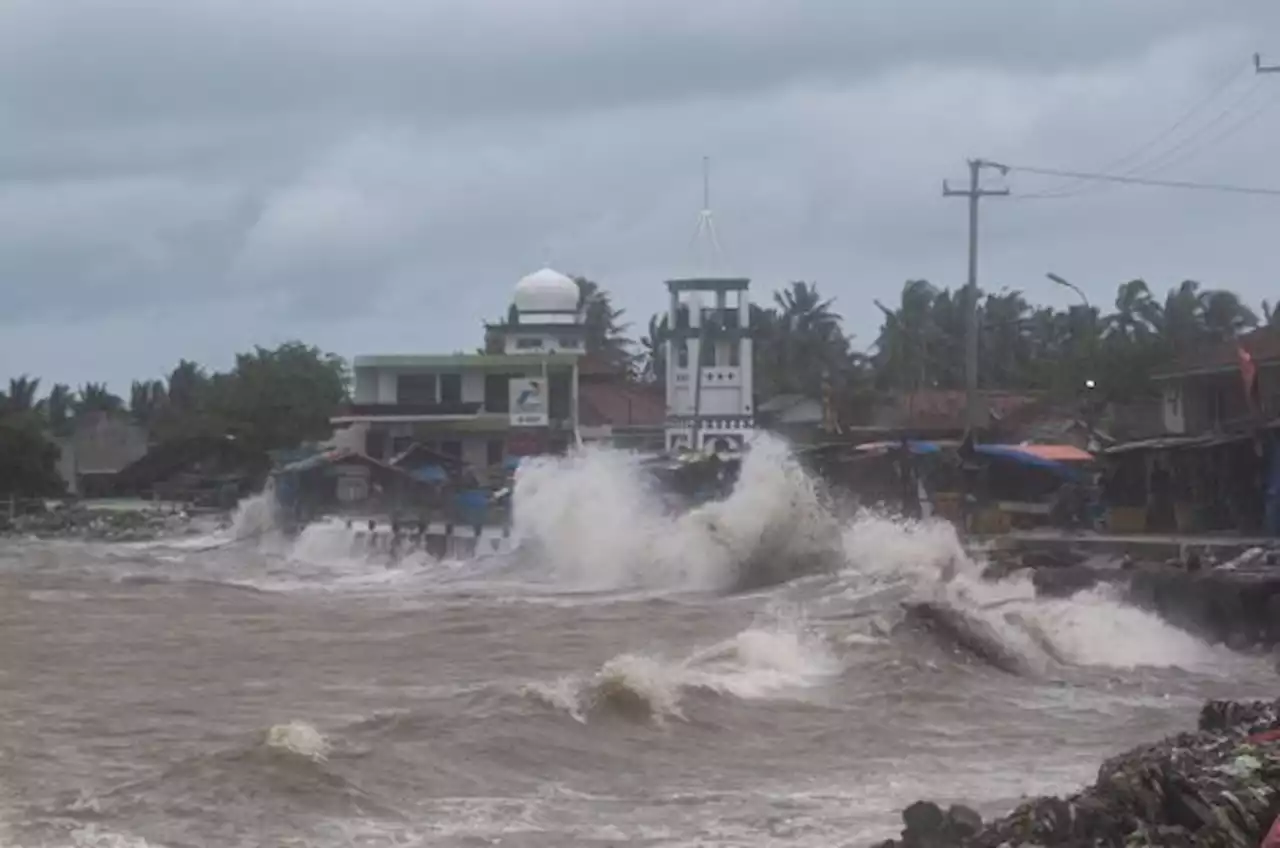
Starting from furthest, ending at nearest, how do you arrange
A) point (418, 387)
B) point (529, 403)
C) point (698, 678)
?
1. point (418, 387)
2. point (529, 403)
3. point (698, 678)

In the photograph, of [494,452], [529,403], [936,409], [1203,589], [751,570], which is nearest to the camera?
[1203,589]

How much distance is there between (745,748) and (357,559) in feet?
119

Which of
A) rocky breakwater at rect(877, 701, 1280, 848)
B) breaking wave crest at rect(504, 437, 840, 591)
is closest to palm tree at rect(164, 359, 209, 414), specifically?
breaking wave crest at rect(504, 437, 840, 591)

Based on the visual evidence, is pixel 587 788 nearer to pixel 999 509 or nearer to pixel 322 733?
pixel 322 733

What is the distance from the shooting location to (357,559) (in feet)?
171

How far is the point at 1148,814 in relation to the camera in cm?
999

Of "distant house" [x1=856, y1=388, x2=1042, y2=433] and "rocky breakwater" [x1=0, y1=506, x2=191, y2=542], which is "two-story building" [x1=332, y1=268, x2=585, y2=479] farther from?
"distant house" [x1=856, y1=388, x2=1042, y2=433]

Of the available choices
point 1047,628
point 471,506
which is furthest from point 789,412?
point 1047,628

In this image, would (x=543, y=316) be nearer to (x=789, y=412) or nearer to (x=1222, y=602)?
(x=789, y=412)

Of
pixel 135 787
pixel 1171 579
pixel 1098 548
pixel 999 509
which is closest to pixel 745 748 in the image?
pixel 135 787

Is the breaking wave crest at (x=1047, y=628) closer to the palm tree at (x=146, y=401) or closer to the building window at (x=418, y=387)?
the building window at (x=418, y=387)

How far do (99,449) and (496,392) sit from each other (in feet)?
117

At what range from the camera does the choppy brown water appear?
43.7 ft

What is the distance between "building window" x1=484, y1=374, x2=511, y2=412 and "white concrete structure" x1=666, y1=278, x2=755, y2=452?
5.68 metres
